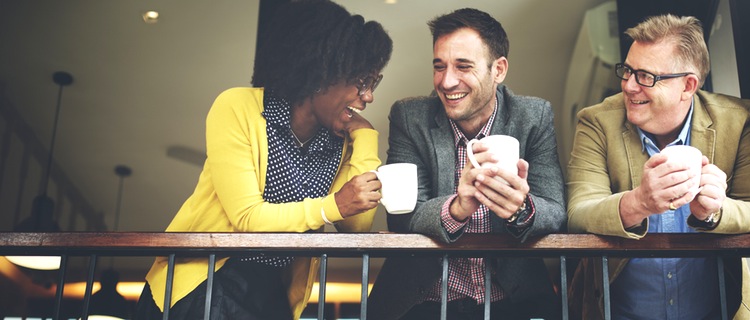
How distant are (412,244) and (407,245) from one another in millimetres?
13

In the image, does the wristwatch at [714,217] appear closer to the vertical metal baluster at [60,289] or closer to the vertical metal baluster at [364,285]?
the vertical metal baluster at [364,285]

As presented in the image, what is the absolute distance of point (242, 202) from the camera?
107 inches

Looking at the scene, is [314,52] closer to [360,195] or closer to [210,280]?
[360,195]

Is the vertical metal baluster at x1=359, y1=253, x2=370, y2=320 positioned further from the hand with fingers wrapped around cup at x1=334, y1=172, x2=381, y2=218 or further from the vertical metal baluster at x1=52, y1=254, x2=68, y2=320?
the vertical metal baluster at x1=52, y1=254, x2=68, y2=320

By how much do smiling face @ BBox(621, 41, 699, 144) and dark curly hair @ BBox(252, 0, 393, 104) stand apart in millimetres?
901

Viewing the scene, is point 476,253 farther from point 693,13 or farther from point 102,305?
point 102,305

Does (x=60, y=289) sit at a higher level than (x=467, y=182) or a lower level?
lower

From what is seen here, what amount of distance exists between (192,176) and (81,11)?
2.87 ft

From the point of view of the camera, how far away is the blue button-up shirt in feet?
8.78

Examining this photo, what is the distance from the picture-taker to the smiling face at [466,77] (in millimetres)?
2873

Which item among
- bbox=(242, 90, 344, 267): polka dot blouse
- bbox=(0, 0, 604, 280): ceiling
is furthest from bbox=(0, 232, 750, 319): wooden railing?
bbox=(0, 0, 604, 280): ceiling

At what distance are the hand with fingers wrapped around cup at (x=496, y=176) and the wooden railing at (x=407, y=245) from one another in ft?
0.27

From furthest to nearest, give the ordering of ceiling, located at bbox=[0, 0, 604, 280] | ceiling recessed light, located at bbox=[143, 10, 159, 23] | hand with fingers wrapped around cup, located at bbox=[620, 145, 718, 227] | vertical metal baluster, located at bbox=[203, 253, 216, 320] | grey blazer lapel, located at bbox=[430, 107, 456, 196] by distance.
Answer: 1. ceiling recessed light, located at bbox=[143, 10, 159, 23]
2. ceiling, located at bbox=[0, 0, 604, 280]
3. grey blazer lapel, located at bbox=[430, 107, 456, 196]
4. vertical metal baluster, located at bbox=[203, 253, 216, 320]
5. hand with fingers wrapped around cup, located at bbox=[620, 145, 718, 227]

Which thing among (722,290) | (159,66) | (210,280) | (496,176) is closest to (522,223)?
(496,176)
